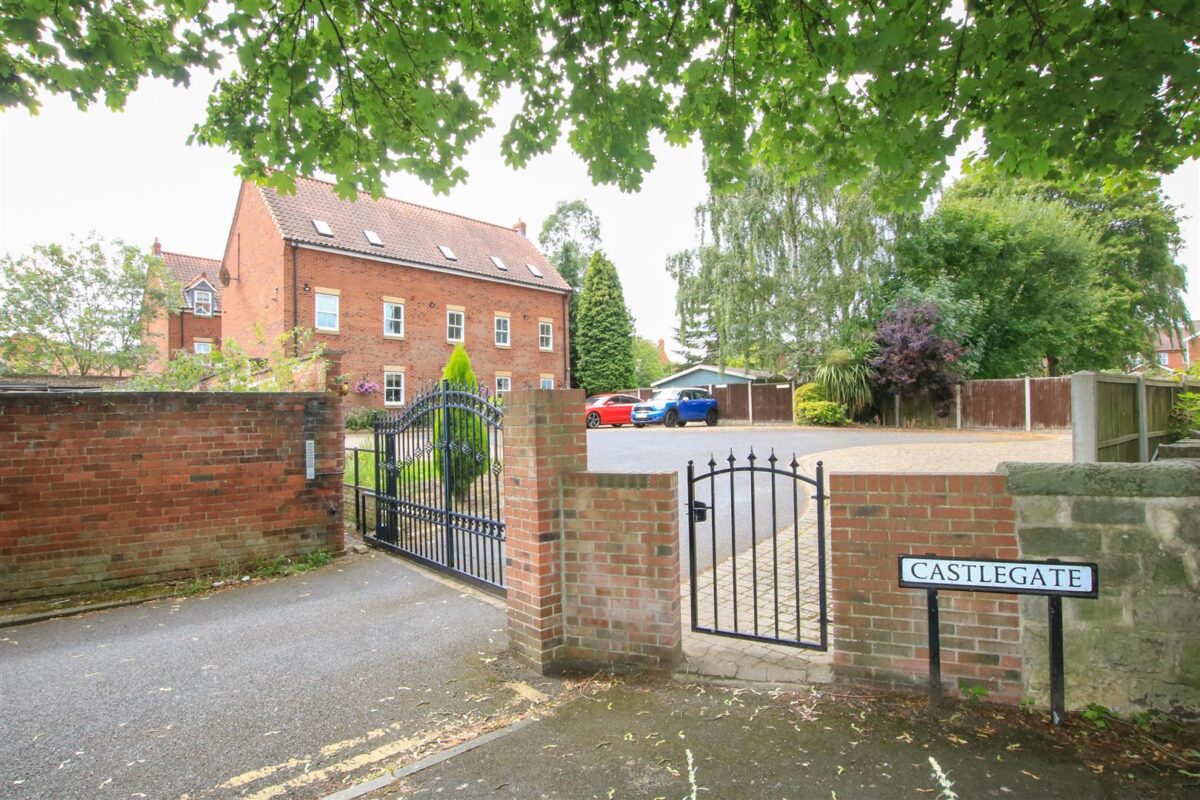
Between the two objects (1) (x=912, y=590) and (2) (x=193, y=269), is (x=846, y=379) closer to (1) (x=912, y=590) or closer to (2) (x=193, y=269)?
(1) (x=912, y=590)

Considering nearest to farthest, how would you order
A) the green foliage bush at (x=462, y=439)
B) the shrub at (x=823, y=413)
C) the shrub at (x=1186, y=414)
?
1. the green foliage bush at (x=462, y=439)
2. the shrub at (x=1186, y=414)
3. the shrub at (x=823, y=413)

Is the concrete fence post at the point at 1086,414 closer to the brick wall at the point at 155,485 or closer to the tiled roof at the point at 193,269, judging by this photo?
the brick wall at the point at 155,485

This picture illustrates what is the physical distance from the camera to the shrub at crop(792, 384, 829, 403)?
2172 centimetres

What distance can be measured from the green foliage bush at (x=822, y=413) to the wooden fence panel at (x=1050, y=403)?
570cm

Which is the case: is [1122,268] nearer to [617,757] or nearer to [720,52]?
[720,52]

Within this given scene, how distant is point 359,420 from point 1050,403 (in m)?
22.0

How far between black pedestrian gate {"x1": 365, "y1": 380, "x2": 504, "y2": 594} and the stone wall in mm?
3511

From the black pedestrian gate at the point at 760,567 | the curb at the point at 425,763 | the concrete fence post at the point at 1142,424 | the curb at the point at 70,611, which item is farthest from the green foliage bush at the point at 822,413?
the curb at the point at 425,763

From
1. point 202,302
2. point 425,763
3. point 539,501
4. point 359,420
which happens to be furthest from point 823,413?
point 202,302

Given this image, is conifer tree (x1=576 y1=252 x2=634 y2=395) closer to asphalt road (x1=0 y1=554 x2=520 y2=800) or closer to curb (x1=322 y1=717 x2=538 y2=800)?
asphalt road (x1=0 y1=554 x2=520 y2=800)

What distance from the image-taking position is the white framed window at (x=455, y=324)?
994 inches

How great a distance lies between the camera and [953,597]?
3104 millimetres

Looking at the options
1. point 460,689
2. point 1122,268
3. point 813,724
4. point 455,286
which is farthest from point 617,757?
point 1122,268

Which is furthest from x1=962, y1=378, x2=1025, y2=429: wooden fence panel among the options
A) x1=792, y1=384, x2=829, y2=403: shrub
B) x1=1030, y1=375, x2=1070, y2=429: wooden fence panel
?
x1=792, y1=384, x2=829, y2=403: shrub
